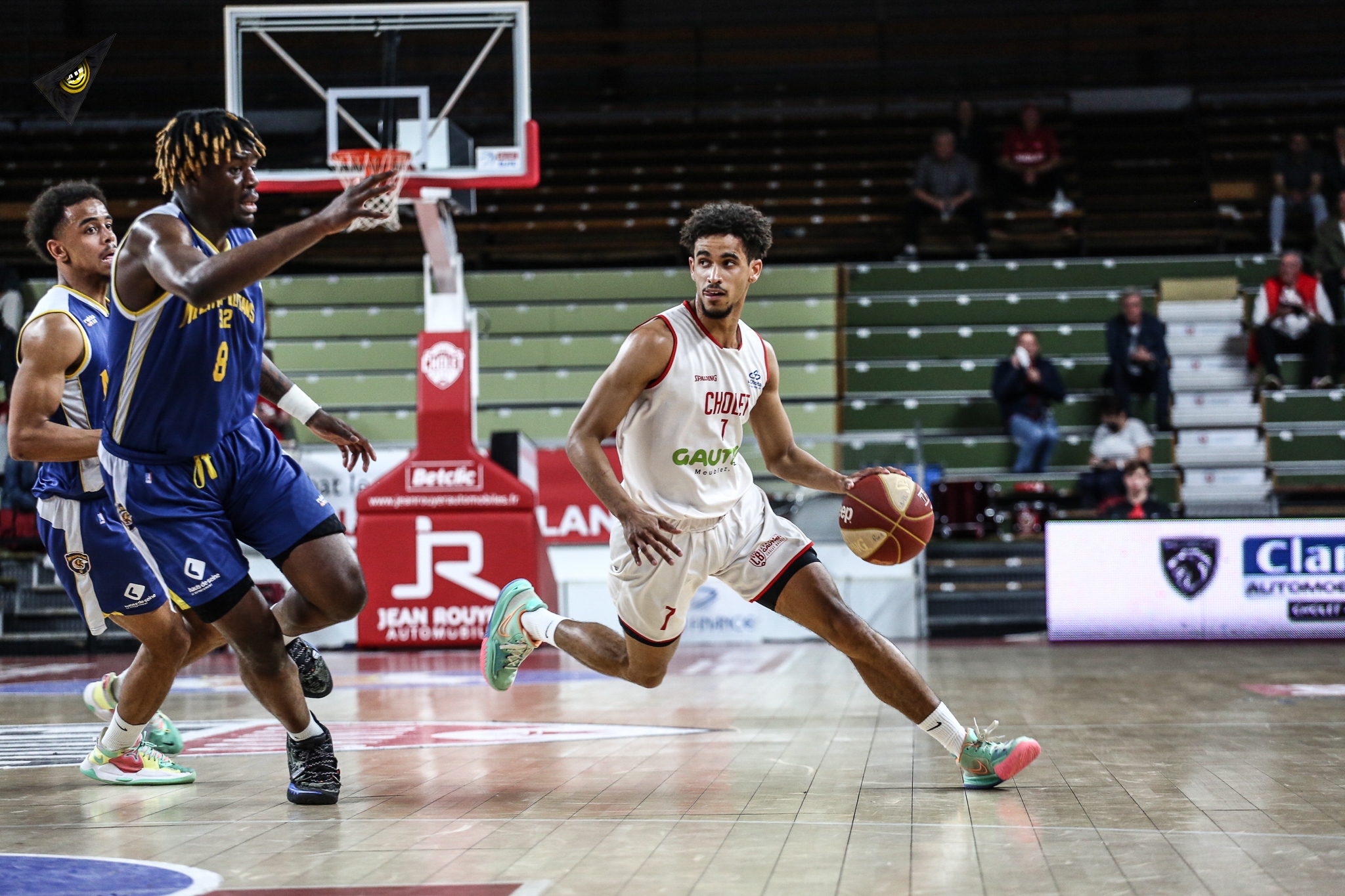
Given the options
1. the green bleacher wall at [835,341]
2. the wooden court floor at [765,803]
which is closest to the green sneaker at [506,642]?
the wooden court floor at [765,803]

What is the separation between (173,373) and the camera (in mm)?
4102

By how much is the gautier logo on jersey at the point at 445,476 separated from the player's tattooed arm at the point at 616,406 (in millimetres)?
6531

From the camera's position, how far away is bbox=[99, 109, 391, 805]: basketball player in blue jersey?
4.09 meters

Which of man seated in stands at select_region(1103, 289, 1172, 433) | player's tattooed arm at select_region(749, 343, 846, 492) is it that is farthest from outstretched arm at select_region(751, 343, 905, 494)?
man seated in stands at select_region(1103, 289, 1172, 433)

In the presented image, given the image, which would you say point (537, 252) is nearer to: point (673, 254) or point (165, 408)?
point (673, 254)

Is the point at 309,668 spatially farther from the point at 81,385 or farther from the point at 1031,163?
the point at 1031,163

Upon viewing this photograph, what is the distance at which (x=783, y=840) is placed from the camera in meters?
3.60

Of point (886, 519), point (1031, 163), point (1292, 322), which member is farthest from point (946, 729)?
point (1031, 163)

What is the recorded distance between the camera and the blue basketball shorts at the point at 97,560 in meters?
4.70

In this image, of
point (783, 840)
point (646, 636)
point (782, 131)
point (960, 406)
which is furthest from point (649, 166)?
point (783, 840)

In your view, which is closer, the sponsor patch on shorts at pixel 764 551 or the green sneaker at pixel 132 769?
the sponsor patch on shorts at pixel 764 551

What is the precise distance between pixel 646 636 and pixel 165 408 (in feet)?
5.55

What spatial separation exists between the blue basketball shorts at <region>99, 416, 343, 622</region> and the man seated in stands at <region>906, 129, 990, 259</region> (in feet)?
43.6

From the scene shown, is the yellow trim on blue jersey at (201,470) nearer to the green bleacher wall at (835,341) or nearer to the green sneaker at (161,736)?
the green sneaker at (161,736)
